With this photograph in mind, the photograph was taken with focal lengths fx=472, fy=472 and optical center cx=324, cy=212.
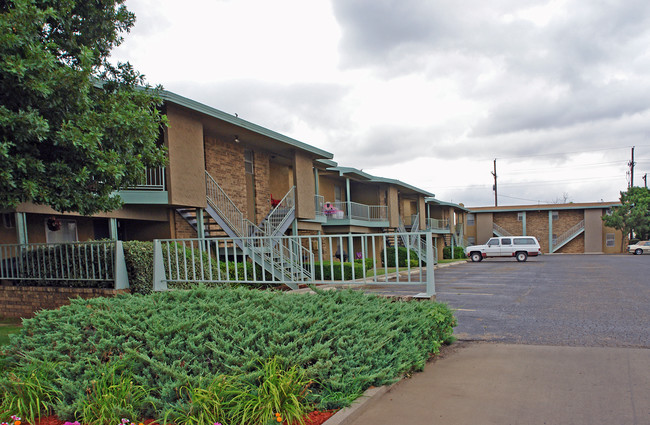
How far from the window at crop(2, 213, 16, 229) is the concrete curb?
1136 centimetres

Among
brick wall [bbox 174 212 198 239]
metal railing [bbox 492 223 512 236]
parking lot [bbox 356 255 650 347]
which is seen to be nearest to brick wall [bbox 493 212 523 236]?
metal railing [bbox 492 223 512 236]

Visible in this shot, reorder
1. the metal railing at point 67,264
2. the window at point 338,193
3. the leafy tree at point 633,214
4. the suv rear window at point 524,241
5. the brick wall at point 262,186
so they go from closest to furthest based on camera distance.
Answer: the metal railing at point 67,264
the brick wall at point 262,186
the window at point 338,193
the suv rear window at point 524,241
the leafy tree at point 633,214

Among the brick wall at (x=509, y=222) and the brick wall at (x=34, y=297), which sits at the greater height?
→ the brick wall at (x=34, y=297)

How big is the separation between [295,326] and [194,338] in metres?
0.97

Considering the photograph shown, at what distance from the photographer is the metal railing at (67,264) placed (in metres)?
8.48

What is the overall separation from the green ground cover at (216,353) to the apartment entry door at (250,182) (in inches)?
455

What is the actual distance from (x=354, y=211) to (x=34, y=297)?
19.0m

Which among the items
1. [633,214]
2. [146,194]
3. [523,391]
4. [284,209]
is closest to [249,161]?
[284,209]

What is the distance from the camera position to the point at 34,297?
9.23 metres

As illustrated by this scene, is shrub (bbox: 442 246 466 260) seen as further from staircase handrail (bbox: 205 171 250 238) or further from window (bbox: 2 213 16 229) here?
window (bbox: 2 213 16 229)

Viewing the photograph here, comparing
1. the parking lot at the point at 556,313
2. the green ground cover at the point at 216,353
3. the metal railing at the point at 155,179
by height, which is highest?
the metal railing at the point at 155,179

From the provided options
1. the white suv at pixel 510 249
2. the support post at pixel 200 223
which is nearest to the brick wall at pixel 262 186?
the support post at pixel 200 223

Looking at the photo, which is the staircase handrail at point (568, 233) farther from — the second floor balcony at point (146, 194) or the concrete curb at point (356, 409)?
the concrete curb at point (356, 409)

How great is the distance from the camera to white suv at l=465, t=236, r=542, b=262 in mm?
31688
